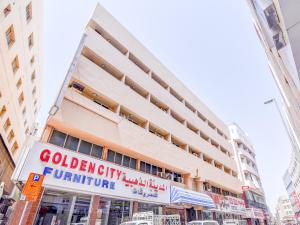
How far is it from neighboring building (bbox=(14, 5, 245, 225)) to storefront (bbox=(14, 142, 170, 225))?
5cm

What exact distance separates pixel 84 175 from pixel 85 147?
227 cm

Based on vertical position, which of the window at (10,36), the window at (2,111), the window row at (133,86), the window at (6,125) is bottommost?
the window at (6,125)

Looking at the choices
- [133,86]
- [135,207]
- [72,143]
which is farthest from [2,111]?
[135,207]

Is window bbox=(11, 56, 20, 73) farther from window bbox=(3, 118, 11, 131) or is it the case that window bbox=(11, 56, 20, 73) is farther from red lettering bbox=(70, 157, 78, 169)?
red lettering bbox=(70, 157, 78, 169)

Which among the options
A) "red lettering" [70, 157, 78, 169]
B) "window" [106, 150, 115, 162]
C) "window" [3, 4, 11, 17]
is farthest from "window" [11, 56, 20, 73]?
"red lettering" [70, 157, 78, 169]

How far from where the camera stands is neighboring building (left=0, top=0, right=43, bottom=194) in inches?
625

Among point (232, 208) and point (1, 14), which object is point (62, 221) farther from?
point (232, 208)

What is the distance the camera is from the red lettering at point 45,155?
915 centimetres

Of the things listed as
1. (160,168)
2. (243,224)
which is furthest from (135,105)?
(243,224)

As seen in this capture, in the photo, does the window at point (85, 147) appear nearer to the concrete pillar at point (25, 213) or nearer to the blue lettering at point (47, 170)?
the blue lettering at point (47, 170)

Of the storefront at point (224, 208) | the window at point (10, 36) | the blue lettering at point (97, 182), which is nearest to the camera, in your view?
the blue lettering at point (97, 182)

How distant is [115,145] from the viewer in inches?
515

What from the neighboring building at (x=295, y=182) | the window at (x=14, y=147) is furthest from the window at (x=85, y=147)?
the neighboring building at (x=295, y=182)

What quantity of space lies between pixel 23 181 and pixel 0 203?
12108mm
